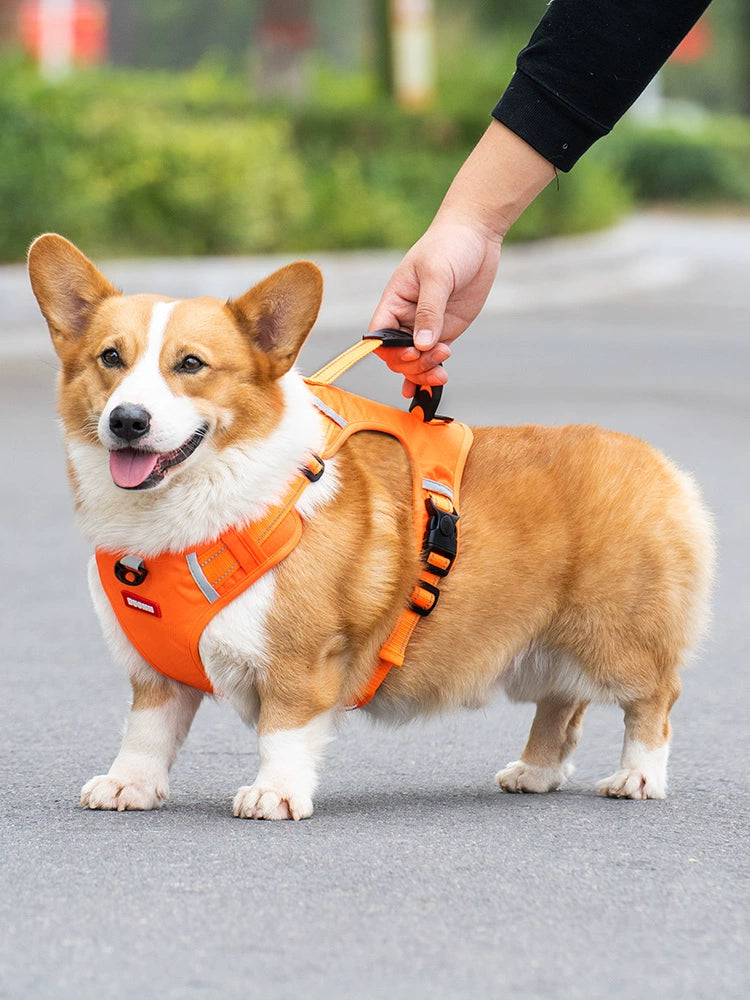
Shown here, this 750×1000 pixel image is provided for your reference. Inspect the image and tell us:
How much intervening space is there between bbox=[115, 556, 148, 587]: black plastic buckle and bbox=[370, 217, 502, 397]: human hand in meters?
0.82

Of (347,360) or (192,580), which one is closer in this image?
(192,580)

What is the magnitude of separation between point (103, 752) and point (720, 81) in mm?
85367

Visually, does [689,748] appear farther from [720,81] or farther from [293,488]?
[720,81]

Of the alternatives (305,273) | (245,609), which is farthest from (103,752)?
(305,273)

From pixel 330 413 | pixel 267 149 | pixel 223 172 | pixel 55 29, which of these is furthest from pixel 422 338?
pixel 55 29

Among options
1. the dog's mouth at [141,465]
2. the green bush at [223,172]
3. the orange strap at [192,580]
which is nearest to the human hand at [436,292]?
the orange strap at [192,580]

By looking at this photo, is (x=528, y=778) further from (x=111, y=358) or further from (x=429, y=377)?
(x=111, y=358)

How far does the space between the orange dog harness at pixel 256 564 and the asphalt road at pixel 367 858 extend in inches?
15.1

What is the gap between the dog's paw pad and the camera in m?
4.07

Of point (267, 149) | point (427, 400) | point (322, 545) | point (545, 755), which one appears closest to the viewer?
point (322, 545)

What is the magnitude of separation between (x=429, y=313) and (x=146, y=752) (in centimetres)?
123

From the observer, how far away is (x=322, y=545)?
149 inches

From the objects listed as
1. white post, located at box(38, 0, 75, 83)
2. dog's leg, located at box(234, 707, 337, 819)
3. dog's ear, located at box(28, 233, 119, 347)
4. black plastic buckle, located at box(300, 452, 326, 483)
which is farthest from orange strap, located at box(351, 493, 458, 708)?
white post, located at box(38, 0, 75, 83)

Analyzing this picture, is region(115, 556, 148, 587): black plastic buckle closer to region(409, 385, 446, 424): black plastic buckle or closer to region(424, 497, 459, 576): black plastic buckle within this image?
region(424, 497, 459, 576): black plastic buckle
